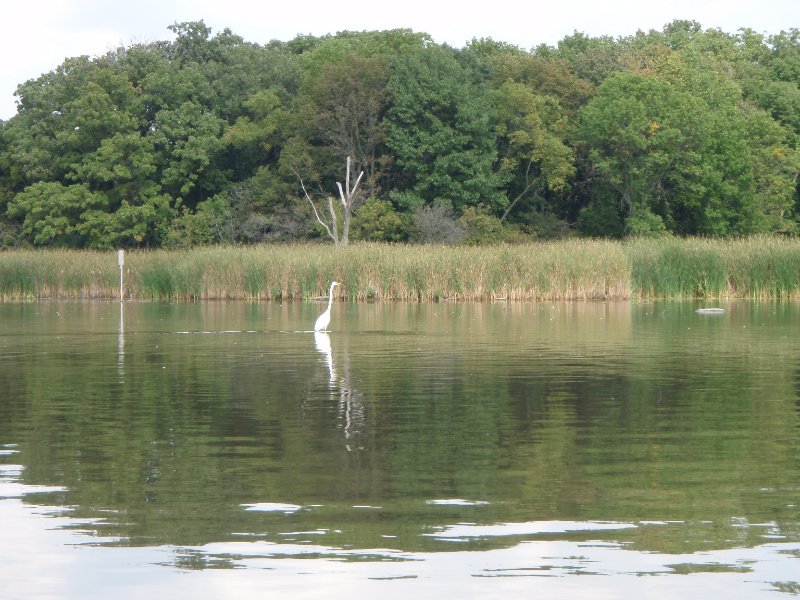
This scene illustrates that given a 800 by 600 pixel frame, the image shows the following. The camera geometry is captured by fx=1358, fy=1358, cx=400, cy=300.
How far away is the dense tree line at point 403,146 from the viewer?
6044 centimetres

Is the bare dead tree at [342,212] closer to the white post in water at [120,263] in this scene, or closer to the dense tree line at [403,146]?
the dense tree line at [403,146]

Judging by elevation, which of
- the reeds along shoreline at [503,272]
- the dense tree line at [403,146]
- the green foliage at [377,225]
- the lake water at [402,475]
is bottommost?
the lake water at [402,475]

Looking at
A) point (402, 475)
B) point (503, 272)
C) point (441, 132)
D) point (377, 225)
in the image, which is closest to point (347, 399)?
point (402, 475)

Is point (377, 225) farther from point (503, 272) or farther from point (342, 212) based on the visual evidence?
point (503, 272)

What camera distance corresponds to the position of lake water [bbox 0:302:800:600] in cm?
689

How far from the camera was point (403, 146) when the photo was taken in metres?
61.2

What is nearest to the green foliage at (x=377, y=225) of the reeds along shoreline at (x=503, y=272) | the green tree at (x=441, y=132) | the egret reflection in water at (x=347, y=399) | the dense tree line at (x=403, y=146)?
the dense tree line at (x=403, y=146)

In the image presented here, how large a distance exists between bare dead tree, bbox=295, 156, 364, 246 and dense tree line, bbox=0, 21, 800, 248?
60cm

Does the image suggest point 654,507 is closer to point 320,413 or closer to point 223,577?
point 223,577

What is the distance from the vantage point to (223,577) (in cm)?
680

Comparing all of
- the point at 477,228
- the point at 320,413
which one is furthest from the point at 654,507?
the point at 477,228

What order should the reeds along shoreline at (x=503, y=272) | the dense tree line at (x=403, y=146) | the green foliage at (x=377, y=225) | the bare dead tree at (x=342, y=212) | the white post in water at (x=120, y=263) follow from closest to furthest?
the reeds along shoreline at (x=503, y=272), the white post in water at (x=120, y=263), the bare dead tree at (x=342, y=212), the green foliage at (x=377, y=225), the dense tree line at (x=403, y=146)

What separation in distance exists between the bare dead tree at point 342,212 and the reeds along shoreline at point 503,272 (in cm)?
1320

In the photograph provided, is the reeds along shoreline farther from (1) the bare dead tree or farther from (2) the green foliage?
(2) the green foliage
